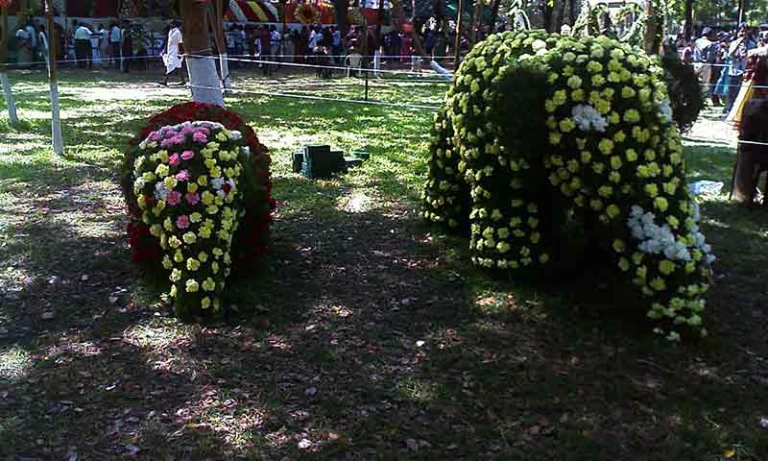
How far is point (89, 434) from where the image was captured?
12.0 feet

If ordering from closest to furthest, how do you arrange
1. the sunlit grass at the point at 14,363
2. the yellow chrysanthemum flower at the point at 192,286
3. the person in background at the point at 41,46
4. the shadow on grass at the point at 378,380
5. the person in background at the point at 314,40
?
1. the shadow on grass at the point at 378,380
2. the sunlit grass at the point at 14,363
3. the yellow chrysanthemum flower at the point at 192,286
4. the person in background at the point at 41,46
5. the person in background at the point at 314,40

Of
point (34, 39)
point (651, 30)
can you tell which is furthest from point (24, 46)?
point (651, 30)

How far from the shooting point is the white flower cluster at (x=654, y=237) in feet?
14.5

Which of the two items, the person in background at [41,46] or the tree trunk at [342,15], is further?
the tree trunk at [342,15]

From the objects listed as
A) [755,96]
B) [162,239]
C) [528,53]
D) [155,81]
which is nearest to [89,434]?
[162,239]

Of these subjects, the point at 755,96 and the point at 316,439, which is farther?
the point at 755,96

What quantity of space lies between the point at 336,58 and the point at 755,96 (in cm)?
2226

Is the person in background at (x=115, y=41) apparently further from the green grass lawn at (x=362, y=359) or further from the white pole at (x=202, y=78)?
the green grass lawn at (x=362, y=359)

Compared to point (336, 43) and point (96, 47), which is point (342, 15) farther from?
point (96, 47)

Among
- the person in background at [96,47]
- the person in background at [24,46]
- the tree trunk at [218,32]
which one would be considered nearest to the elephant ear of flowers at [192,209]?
the tree trunk at [218,32]

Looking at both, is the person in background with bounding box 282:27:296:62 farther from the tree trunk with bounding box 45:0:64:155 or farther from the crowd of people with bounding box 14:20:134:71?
the tree trunk with bounding box 45:0:64:155

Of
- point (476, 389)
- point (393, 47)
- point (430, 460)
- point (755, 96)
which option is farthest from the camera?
point (393, 47)

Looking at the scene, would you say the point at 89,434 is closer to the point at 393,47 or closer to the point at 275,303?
the point at 275,303

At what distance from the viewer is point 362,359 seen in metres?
4.46
